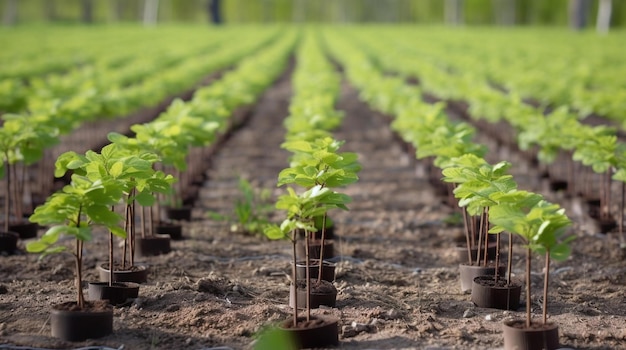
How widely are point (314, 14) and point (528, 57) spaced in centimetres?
6938

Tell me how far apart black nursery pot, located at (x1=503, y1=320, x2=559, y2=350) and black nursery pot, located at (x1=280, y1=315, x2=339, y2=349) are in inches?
33.7

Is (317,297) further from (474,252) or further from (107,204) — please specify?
(474,252)

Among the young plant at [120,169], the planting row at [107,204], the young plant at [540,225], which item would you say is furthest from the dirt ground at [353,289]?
the young plant at [540,225]

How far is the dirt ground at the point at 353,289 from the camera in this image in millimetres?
4137

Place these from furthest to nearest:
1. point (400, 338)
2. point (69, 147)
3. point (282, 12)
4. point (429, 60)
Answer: point (282, 12) → point (429, 60) → point (69, 147) → point (400, 338)

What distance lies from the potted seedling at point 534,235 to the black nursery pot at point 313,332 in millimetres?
856

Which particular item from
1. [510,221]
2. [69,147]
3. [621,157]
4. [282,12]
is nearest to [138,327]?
[510,221]

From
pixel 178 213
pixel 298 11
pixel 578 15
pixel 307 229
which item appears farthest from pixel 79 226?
pixel 298 11

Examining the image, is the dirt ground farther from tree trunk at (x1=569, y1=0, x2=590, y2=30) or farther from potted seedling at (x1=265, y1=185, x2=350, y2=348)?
tree trunk at (x1=569, y1=0, x2=590, y2=30)

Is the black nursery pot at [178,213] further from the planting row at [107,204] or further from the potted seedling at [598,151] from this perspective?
the potted seedling at [598,151]

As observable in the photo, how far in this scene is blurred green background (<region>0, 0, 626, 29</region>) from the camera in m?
65.6

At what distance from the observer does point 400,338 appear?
162 inches

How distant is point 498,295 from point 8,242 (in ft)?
12.6

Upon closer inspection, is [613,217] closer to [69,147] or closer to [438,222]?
[438,222]
